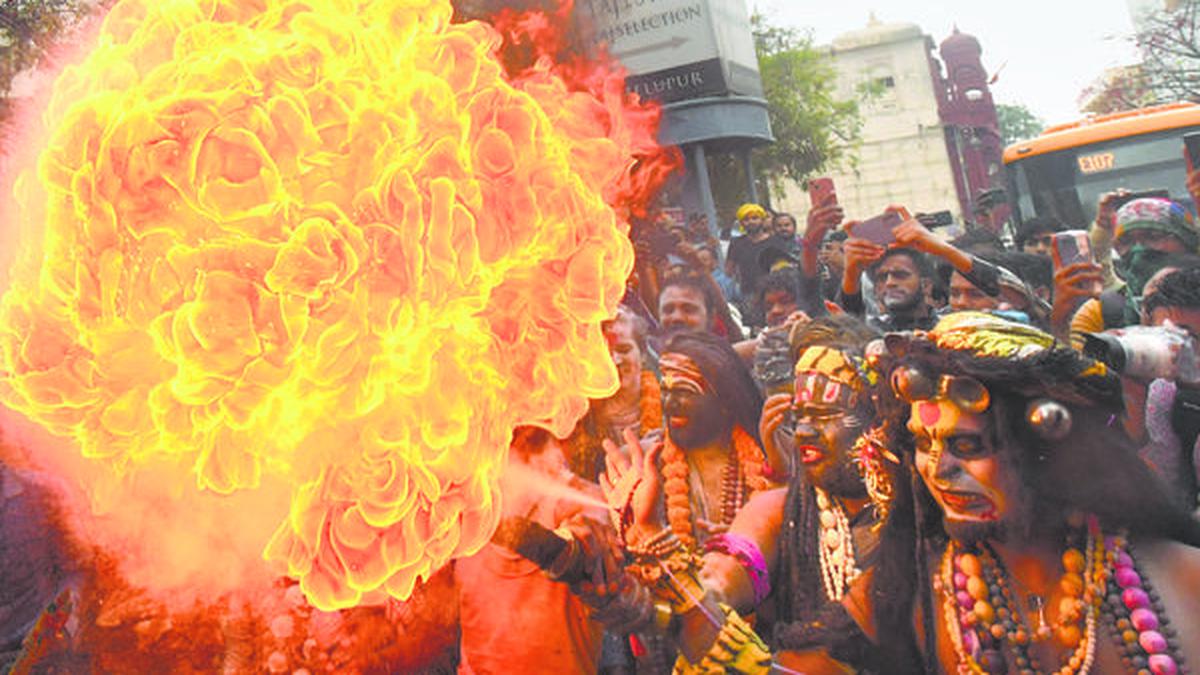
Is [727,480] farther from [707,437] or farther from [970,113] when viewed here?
[970,113]

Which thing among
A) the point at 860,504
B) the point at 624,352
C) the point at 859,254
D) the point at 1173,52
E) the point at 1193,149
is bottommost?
the point at 860,504

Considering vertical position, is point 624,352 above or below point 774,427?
above

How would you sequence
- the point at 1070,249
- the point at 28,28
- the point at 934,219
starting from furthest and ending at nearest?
the point at 28,28, the point at 934,219, the point at 1070,249

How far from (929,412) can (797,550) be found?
96 cm

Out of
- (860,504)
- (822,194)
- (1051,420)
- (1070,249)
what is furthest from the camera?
(822,194)

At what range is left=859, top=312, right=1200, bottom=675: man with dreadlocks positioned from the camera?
8.45 feet

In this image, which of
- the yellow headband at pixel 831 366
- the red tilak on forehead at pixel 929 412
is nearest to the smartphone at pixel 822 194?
the yellow headband at pixel 831 366

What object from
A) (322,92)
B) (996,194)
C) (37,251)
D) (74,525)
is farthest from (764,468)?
(996,194)

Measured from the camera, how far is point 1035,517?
8.85 feet

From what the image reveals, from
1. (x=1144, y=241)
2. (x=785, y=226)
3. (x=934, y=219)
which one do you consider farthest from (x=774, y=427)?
(x=785, y=226)

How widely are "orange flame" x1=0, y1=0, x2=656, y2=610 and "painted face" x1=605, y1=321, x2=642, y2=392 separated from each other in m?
1.27

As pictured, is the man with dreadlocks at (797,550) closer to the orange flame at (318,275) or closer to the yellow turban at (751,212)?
the orange flame at (318,275)

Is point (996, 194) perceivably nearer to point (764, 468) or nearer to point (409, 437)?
point (764, 468)

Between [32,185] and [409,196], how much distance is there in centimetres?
205
